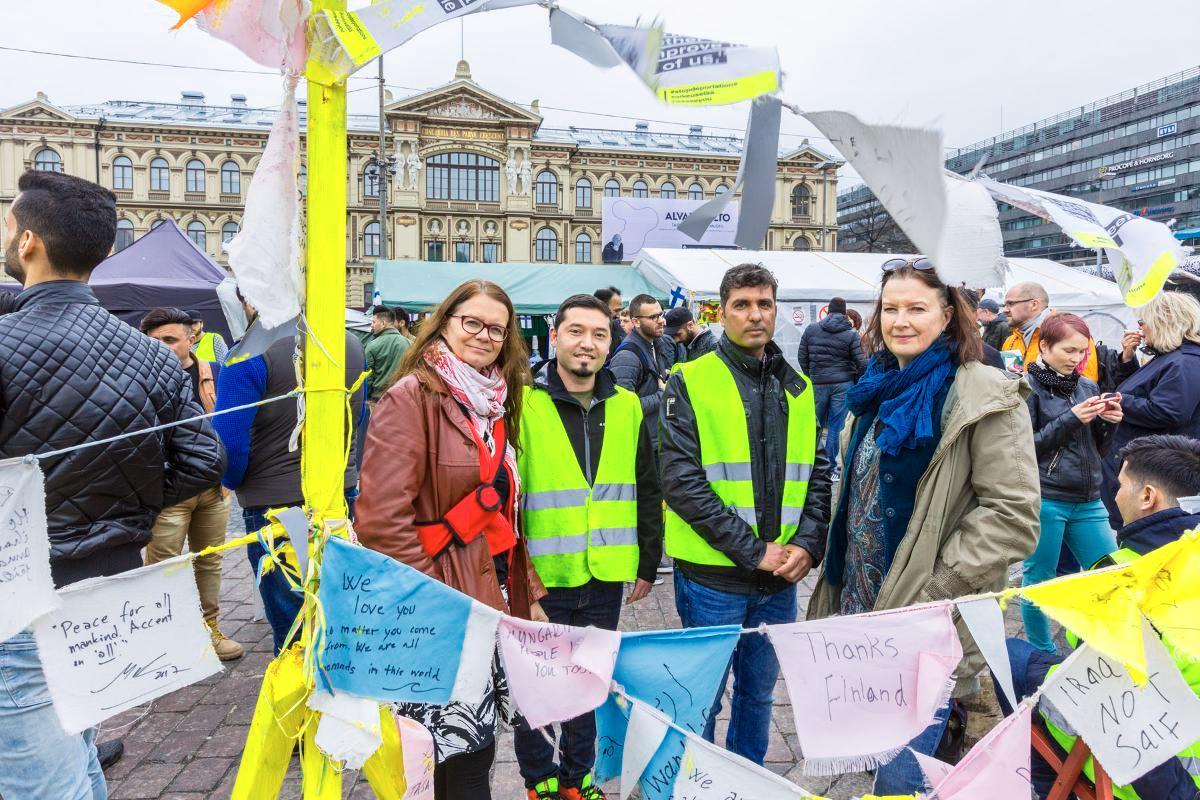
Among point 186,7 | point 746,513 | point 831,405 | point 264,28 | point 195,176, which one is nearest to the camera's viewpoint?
point 186,7

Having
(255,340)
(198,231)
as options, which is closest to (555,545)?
(255,340)

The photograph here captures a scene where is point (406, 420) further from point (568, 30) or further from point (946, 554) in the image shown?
point (946, 554)

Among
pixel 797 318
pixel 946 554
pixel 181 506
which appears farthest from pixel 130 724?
pixel 797 318

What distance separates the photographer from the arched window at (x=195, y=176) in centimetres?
4478

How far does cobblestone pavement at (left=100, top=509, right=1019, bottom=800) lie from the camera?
290 cm

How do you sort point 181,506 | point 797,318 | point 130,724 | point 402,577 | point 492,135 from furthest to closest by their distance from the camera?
1. point 492,135
2. point 797,318
3. point 181,506
4. point 130,724
5. point 402,577

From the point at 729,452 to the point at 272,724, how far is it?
1.63m

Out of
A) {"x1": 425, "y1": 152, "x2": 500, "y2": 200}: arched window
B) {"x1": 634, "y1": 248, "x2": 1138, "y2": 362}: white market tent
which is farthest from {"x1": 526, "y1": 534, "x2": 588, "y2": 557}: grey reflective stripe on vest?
{"x1": 425, "y1": 152, "x2": 500, "y2": 200}: arched window

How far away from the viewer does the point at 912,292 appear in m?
2.24

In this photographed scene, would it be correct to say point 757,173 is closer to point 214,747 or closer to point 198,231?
point 214,747

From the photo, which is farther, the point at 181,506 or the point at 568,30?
the point at 181,506

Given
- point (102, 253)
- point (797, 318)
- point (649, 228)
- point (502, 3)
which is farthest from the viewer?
point (649, 228)

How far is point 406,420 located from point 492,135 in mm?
48545

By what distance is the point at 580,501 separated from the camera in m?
2.70
